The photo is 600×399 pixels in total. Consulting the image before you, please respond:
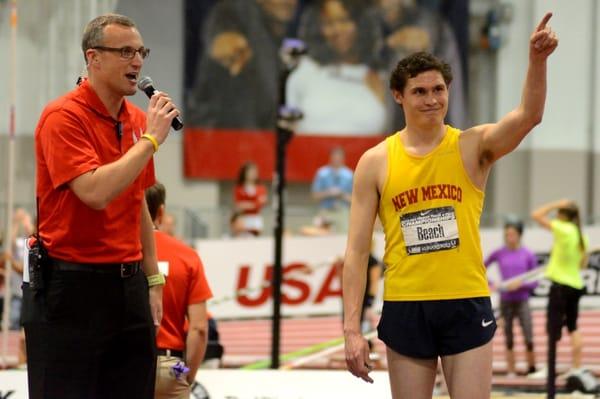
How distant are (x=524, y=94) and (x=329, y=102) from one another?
14.9 meters

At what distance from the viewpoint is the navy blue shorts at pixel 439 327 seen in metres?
4.75

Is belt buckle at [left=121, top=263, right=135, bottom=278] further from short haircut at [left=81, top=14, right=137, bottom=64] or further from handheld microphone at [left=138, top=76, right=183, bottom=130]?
short haircut at [left=81, top=14, right=137, bottom=64]

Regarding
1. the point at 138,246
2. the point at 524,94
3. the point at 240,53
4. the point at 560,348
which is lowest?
the point at 560,348

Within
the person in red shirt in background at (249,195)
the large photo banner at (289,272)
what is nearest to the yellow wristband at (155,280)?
the large photo banner at (289,272)

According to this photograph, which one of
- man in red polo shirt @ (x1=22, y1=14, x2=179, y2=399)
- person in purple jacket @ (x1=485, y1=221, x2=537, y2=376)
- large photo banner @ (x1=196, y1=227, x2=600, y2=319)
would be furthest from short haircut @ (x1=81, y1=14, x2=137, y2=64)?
large photo banner @ (x1=196, y1=227, x2=600, y2=319)

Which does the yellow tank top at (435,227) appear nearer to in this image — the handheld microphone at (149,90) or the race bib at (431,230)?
the race bib at (431,230)

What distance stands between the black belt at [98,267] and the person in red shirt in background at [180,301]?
125 centimetres

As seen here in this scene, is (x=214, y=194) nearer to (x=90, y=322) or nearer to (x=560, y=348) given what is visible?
(x=560, y=348)

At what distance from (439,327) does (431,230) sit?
36 cm

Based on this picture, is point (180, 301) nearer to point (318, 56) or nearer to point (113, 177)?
point (113, 177)

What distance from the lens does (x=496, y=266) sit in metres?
13.9

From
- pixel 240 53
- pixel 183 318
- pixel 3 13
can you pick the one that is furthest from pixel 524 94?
pixel 240 53

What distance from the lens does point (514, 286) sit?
501 inches

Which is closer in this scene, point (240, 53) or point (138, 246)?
point (138, 246)
